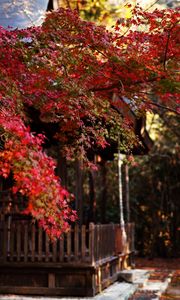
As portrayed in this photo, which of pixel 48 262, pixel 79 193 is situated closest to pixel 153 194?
pixel 79 193

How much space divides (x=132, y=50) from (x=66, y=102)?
4.77ft

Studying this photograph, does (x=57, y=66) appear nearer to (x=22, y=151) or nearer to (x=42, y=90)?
(x=42, y=90)

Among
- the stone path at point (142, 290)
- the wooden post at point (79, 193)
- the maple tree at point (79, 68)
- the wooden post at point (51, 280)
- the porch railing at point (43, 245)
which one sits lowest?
the stone path at point (142, 290)

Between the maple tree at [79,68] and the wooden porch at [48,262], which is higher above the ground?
the maple tree at [79,68]

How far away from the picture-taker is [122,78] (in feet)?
25.6

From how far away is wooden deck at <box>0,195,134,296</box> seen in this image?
9.96 m

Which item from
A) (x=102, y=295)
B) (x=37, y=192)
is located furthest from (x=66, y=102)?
(x=102, y=295)

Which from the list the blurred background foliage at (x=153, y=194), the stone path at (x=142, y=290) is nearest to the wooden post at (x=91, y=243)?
the stone path at (x=142, y=290)

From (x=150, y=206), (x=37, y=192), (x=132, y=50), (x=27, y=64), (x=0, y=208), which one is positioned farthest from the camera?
(x=150, y=206)

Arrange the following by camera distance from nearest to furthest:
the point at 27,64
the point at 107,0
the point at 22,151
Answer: the point at 22,151 < the point at 27,64 < the point at 107,0

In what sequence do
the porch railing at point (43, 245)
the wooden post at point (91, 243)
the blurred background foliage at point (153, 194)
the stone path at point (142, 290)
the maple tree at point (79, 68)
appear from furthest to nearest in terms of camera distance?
1. the blurred background foliage at point (153, 194)
2. the porch railing at point (43, 245)
3. the wooden post at point (91, 243)
4. the stone path at point (142, 290)
5. the maple tree at point (79, 68)

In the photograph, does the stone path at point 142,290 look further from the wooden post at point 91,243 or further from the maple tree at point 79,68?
the maple tree at point 79,68

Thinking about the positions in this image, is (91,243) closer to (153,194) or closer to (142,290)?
(142,290)

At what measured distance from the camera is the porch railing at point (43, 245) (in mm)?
10047
